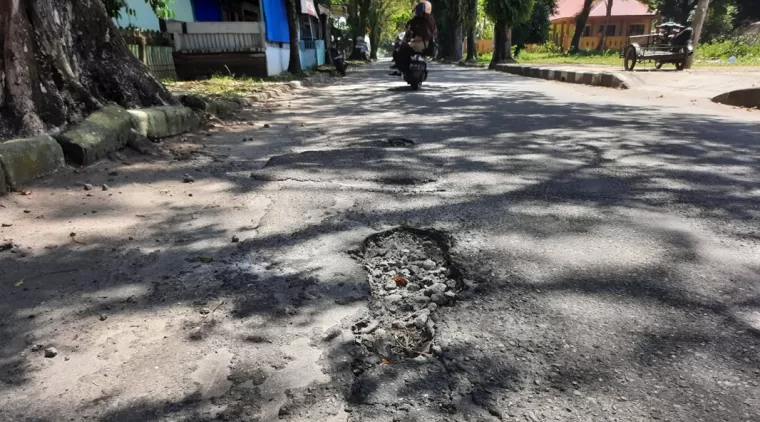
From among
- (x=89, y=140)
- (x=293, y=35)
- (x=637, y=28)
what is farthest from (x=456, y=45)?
(x=89, y=140)

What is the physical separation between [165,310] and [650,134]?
15.8 ft

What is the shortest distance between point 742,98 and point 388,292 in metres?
8.19

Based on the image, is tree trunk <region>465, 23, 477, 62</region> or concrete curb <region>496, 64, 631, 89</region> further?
tree trunk <region>465, 23, 477, 62</region>

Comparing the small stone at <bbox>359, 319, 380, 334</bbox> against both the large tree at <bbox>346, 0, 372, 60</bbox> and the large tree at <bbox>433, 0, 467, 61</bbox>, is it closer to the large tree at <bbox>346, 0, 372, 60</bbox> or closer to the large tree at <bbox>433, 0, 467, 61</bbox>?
the large tree at <bbox>433, 0, 467, 61</bbox>

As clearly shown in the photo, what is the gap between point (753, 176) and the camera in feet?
11.3

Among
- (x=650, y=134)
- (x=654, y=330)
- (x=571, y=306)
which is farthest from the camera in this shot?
(x=650, y=134)

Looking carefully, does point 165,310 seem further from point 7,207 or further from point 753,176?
point 753,176

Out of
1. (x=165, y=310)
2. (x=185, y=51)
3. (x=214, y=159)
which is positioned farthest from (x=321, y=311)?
(x=185, y=51)

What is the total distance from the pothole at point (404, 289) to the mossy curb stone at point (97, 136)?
8.06ft

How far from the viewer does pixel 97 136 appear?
3.86 metres

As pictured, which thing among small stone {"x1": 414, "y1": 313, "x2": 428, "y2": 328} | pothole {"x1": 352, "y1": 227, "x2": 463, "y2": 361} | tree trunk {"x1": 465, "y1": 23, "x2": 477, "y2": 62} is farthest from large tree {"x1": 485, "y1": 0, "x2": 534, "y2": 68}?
small stone {"x1": 414, "y1": 313, "x2": 428, "y2": 328}

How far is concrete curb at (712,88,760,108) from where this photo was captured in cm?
750

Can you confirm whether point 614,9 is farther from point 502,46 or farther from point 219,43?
point 219,43

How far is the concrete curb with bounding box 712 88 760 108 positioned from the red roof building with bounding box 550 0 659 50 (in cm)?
4171
